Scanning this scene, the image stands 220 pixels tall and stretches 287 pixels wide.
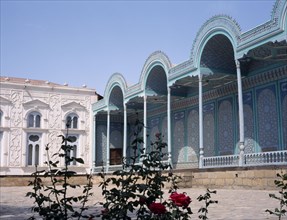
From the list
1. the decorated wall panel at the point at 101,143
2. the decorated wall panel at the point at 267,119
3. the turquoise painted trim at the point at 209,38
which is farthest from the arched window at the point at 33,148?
the decorated wall panel at the point at 267,119

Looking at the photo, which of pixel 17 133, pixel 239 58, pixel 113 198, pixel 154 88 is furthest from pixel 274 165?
pixel 17 133

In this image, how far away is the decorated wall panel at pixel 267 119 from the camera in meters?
14.9

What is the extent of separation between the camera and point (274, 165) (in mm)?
11016

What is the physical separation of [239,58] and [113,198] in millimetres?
11233

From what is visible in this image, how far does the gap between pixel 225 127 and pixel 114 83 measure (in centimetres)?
828

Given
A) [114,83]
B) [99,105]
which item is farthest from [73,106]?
[114,83]

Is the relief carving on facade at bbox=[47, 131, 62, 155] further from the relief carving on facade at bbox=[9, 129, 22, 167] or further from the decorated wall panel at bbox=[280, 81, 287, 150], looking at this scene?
the decorated wall panel at bbox=[280, 81, 287, 150]

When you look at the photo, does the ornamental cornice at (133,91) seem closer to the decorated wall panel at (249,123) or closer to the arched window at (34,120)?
the decorated wall panel at (249,123)

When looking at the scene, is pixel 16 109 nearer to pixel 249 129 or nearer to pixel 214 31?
pixel 214 31

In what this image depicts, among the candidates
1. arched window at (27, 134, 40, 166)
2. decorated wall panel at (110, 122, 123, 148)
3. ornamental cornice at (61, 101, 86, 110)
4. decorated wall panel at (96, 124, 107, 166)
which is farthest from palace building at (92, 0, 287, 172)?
arched window at (27, 134, 40, 166)

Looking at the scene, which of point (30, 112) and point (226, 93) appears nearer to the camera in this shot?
point (226, 93)

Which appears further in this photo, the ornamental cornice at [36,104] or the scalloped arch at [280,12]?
the ornamental cornice at [36,104]

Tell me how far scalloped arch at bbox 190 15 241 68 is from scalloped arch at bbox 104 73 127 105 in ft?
23.0

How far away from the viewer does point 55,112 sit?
26375mm
